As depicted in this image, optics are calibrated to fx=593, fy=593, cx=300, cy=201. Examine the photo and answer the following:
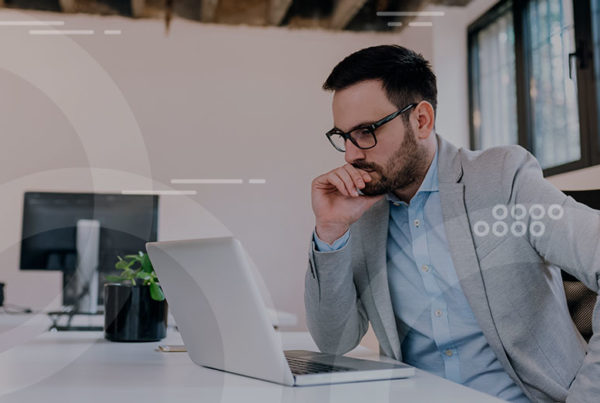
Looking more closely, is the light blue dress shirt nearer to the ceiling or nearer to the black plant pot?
the black plant pot

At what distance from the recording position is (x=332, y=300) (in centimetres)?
129

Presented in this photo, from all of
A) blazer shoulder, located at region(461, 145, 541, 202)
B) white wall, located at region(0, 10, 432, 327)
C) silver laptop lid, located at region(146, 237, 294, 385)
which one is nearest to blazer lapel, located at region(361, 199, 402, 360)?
blazer shoulder, located at region(461, 145, 541, 202)

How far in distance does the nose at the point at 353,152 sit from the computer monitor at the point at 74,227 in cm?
125

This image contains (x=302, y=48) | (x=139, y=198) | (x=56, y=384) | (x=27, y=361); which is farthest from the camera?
(x=302, y=48)

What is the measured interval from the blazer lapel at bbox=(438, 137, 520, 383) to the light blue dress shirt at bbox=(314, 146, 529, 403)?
63 mm

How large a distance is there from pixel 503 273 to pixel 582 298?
12.4 inches

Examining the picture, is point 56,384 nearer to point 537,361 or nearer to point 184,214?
point 537,361

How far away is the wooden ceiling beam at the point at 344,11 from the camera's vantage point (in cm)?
445

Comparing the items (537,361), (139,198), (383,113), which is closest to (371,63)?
(383,113)

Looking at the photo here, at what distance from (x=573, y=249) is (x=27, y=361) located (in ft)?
3.31

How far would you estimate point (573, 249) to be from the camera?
1091 millimetres

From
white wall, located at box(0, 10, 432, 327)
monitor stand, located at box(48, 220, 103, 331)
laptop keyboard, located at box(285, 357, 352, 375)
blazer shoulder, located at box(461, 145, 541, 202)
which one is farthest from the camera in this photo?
white wall, located at box(0, 10, 432, 327)

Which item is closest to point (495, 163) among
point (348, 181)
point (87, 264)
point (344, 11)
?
point (348, 181)

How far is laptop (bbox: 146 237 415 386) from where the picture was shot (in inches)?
33.0
